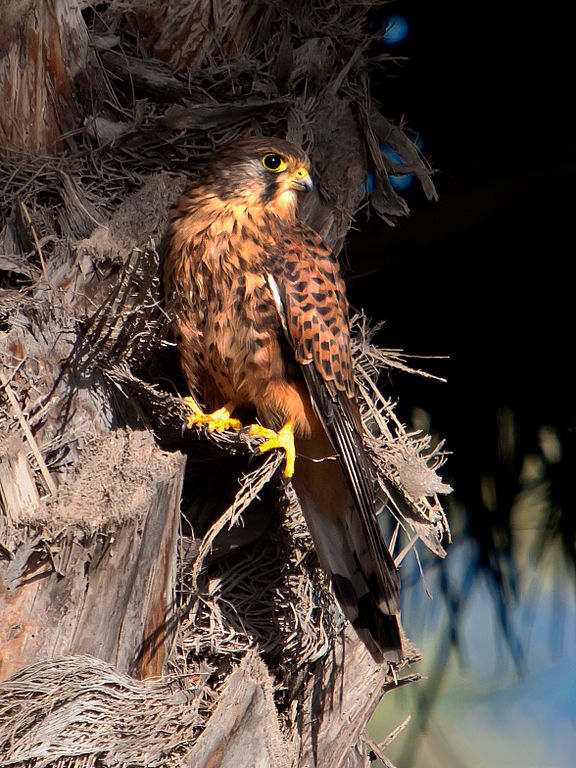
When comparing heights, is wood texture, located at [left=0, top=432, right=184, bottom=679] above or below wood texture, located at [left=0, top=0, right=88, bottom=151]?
below

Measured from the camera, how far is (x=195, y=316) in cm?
213

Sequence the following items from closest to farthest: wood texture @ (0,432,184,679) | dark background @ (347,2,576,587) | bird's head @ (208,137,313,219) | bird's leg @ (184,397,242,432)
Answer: wood texture @ (0,432,184,679)
bird's leg @ (184,397,242,432)
bird's head @ (208,137,313,219)
dark background @ (347,2,576,587)

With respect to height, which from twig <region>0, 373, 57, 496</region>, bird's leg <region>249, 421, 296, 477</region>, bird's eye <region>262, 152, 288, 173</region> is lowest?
bird's leg <region>249, 421, 296, 477</region>

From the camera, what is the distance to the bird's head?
221 centimetres

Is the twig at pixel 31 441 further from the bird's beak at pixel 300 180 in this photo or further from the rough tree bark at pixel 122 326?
the bird's beak at pixel 300 180

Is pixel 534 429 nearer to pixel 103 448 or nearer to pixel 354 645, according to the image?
pixel 354 645

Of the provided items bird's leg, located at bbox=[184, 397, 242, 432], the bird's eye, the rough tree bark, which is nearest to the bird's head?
the bird's eye

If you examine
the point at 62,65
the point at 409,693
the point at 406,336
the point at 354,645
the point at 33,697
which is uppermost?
the point at 62,65

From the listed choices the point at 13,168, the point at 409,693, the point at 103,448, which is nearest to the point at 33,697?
the point at 103,448

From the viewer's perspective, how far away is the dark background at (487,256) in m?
2.72

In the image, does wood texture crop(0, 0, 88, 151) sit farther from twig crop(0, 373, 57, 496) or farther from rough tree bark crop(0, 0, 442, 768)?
twig crop(0, 373, 57, 496)

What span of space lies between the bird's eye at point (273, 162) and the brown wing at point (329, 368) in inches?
7.4

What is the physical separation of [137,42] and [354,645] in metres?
1.77

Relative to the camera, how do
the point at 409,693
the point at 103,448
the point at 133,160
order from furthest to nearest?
the point at 409,693 → the point at 133,160 → the point at 103,448
